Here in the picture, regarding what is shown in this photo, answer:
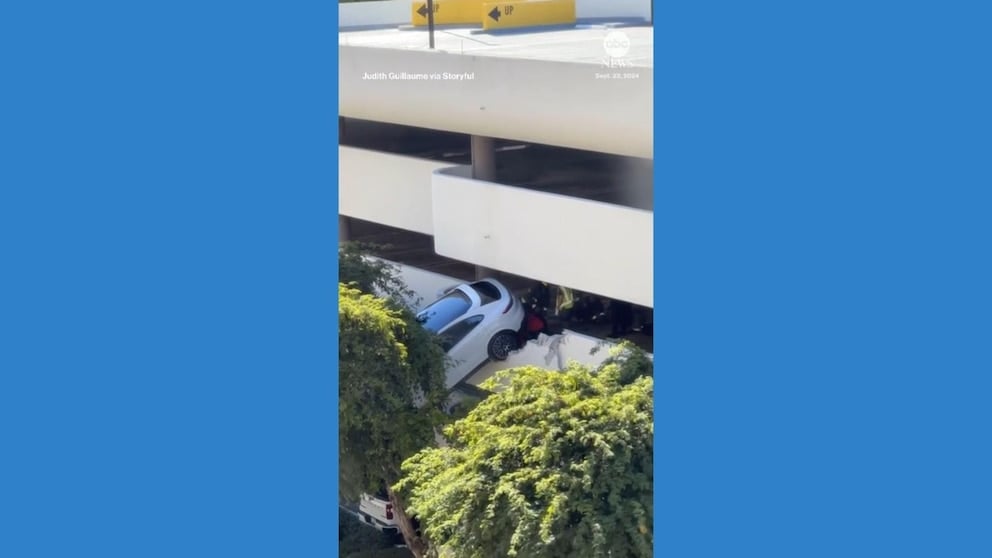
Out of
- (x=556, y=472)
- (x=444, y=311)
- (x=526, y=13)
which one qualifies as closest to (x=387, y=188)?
(x=444, y=311)

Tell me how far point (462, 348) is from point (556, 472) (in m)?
0.81

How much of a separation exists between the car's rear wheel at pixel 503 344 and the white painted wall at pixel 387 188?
1.93 feet

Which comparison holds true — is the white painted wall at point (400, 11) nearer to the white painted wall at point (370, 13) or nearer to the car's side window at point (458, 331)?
the white painted wall at point (370, 13)

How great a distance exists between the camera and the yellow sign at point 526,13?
5.84m

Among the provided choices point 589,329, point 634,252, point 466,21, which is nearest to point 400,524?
point 589,329

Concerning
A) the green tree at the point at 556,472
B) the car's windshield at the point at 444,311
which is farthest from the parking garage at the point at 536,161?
the green tree at the point at 556,472

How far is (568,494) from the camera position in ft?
18.2

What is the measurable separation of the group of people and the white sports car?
65 mm

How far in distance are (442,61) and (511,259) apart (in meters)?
0.91

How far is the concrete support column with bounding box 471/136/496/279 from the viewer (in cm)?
601

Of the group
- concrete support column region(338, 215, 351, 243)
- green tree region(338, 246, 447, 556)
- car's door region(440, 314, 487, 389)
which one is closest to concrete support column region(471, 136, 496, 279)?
car's door region(440, 314, 487, 389)

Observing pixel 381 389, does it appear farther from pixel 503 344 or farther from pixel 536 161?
pixel 536 161

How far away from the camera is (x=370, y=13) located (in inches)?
235

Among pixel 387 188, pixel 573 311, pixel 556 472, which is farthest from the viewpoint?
pixel 387 188
